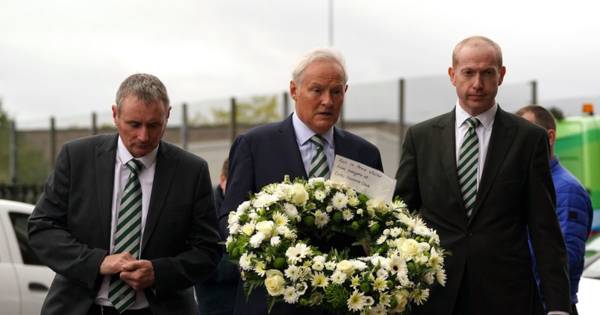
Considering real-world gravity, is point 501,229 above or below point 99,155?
below

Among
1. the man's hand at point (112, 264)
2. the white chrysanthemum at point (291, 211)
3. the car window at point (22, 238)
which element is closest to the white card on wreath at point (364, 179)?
the white chrysanthemum at point (291, 211)

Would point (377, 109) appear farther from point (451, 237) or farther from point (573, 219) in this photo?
point (451, 237)

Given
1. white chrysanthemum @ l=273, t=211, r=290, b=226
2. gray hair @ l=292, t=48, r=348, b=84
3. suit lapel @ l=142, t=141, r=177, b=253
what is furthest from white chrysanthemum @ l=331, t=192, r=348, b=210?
suit lapel @ l=142, t=141, r=177, b=253

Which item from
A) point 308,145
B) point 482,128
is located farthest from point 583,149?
point 308,145

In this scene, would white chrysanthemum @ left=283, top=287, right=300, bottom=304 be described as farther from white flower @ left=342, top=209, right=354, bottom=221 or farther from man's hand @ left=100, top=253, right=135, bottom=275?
man's hand @ left=100, top=253, right=135, bottom=275

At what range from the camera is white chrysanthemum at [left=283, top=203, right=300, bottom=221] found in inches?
178

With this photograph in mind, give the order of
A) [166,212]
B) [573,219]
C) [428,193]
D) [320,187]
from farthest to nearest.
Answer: [573,219] → [428,193] → [166,212] → [320,187]

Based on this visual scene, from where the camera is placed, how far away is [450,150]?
17.9ft

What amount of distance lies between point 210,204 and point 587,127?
38.8 ft

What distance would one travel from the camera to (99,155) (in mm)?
5086

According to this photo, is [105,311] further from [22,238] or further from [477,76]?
[22,238]

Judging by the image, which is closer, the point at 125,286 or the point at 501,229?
the point at 125,286

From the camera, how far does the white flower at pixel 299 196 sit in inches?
180

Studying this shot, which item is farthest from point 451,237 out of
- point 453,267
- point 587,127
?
point 587,127
